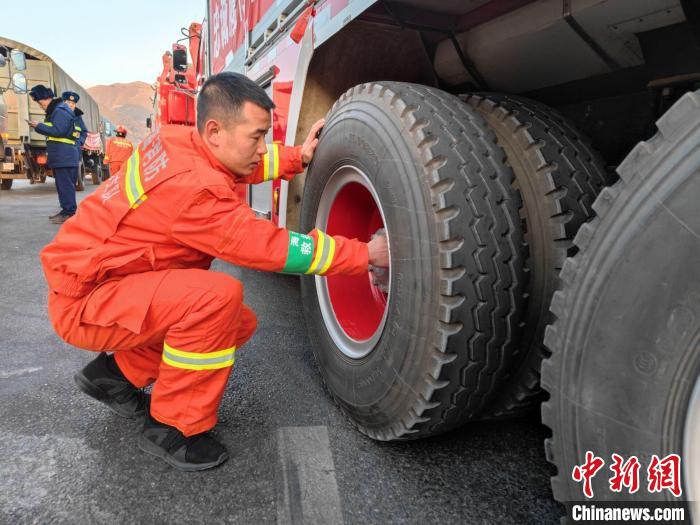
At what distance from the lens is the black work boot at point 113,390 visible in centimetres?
171

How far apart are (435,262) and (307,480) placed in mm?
736

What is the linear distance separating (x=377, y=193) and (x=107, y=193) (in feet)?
3.06

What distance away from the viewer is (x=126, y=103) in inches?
2734

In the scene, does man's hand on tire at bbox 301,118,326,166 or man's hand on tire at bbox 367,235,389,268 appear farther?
Result: man's hand on tire at bbox 301,118,326,166

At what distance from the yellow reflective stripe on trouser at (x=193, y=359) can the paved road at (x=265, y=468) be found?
0.97ft

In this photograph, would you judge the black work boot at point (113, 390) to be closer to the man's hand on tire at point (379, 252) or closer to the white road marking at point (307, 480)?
the white road marking at point (307, 480)

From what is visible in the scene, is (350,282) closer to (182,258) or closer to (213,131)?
(182,258)

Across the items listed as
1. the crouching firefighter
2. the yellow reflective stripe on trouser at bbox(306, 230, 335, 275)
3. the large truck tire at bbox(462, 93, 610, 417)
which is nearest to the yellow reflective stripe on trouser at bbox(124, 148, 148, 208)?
the crouching firefighter

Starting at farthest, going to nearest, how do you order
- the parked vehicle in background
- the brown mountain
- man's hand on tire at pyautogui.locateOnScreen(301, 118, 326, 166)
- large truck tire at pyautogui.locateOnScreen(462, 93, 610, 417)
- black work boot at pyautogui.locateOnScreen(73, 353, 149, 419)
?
the brown mountain → the parked vehicle in background → man's hand on tire at pyautogui.locateOnScreen(301, 118, 326, 166) → black work boot at pyautogui.locateOnScreen(73, 353, 149, 419) → large truck tire at pyautogui.locateOnScreen(462, 93, 610, 417)

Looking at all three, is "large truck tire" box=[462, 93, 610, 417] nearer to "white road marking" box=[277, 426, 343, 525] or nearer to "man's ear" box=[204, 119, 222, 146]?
"white road marking" box=[277, 426, 343, 525]

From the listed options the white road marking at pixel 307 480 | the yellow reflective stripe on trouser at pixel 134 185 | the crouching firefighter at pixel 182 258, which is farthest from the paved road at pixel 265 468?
the yellow reflective stripe on trouser at pixel 134 185

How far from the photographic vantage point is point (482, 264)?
1183 millimetres

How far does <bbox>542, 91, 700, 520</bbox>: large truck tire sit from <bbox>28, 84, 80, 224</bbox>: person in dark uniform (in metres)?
6.63

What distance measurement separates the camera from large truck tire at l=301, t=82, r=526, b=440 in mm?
1183
